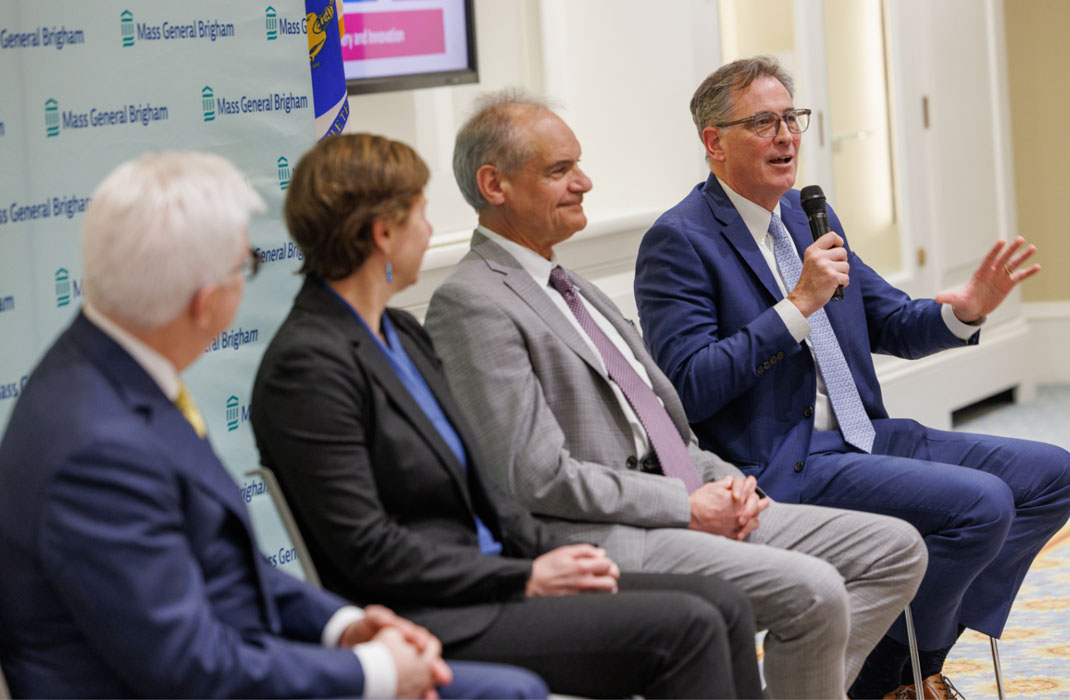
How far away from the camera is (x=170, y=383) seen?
1.52 meters

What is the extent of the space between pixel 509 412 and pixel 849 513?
74 cm

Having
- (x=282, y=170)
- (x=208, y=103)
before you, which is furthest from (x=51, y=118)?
(x=282, y=170)

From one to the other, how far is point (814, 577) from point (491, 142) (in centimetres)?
98

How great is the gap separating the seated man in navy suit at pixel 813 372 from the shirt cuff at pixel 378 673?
4.01 feet

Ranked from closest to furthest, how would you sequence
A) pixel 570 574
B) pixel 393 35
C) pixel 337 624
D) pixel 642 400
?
pixel 337 624
pixel 570 574
pixel 642 400
pixel 393 35

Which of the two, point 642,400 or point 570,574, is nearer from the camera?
point 570,574

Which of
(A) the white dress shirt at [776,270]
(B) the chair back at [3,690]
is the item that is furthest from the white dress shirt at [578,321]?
(B) the chair back at [3,690]

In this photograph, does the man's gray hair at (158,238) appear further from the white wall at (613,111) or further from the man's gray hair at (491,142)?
the white wall at (613,111)

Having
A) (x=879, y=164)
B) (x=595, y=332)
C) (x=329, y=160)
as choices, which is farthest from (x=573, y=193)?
(x=879, y=164)

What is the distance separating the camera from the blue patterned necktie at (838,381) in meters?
2.79

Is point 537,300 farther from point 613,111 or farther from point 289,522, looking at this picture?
point 613,111

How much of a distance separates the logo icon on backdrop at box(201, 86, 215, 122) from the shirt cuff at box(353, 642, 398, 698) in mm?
1444

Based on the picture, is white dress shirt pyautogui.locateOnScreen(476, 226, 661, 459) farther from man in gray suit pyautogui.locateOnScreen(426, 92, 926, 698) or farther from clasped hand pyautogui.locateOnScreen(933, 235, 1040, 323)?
clasped hand pyautogui.locateOnScreen(933, 235, 1040, 323)

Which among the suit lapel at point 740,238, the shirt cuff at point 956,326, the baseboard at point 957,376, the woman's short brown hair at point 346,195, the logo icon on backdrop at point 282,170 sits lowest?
the baseboard at point 957,376
